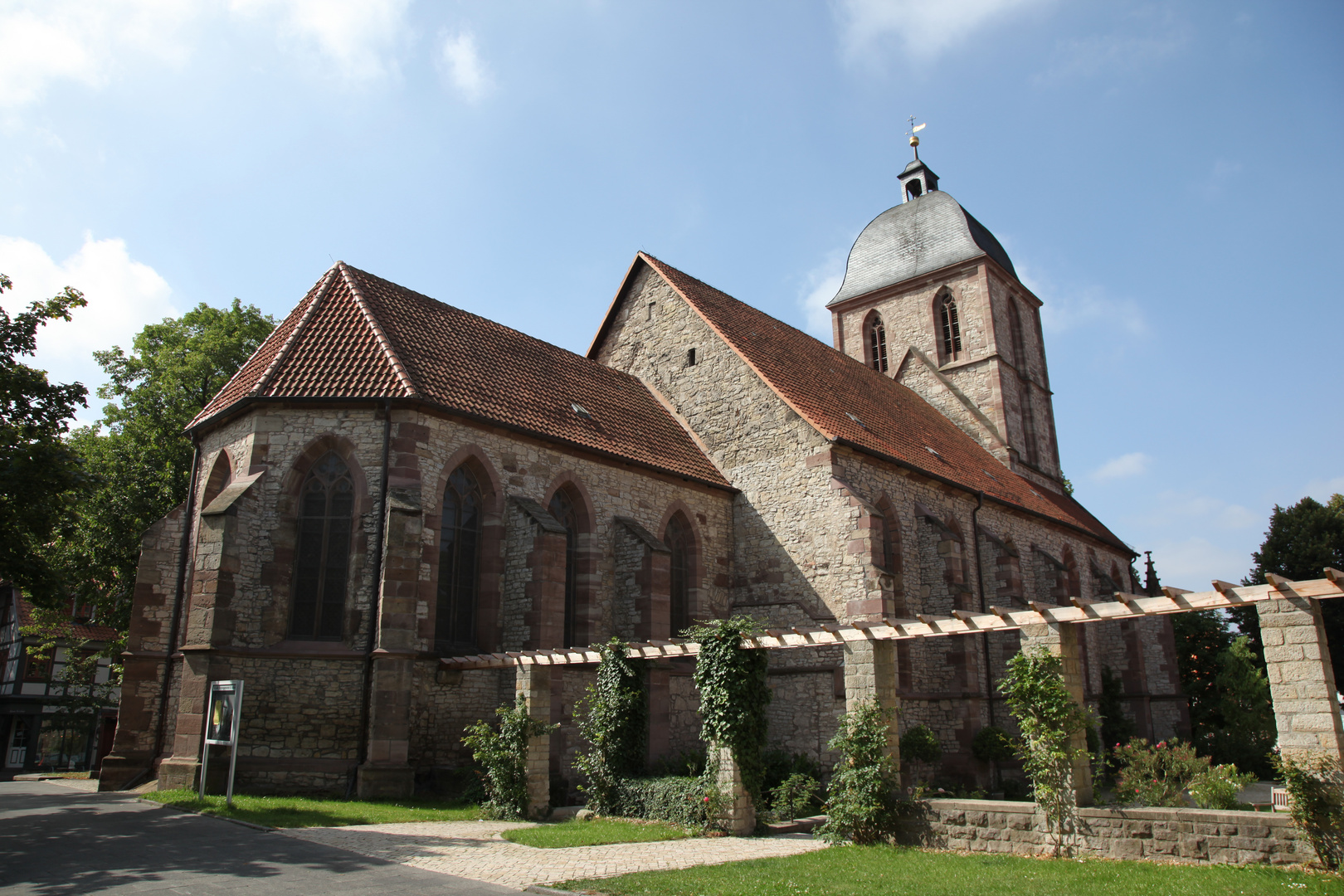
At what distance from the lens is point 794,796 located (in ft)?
47.7

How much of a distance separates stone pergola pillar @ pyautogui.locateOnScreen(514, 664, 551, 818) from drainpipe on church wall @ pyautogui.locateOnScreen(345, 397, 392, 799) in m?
2.32

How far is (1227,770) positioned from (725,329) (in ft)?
45.0

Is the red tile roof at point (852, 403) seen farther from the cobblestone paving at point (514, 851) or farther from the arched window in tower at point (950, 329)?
the cobblestone paving at point (514, 851)

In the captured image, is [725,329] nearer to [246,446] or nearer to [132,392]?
[246,446]

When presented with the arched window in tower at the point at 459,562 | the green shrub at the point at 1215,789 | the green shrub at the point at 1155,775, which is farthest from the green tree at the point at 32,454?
the green shrub at the point at 1215,789

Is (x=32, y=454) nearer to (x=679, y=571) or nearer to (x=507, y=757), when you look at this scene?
(x=507, y=757)

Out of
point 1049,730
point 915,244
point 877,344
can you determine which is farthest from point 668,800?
point 915,244

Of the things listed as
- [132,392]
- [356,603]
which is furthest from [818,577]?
[132,392]

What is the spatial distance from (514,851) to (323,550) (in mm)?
7030

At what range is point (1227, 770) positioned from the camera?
13812mm

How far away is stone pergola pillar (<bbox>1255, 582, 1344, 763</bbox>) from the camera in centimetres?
855

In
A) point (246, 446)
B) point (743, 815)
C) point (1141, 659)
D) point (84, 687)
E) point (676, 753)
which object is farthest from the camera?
point (84, 687)

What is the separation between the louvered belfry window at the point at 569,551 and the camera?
17.4 meters

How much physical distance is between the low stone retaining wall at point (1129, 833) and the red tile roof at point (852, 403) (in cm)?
940
